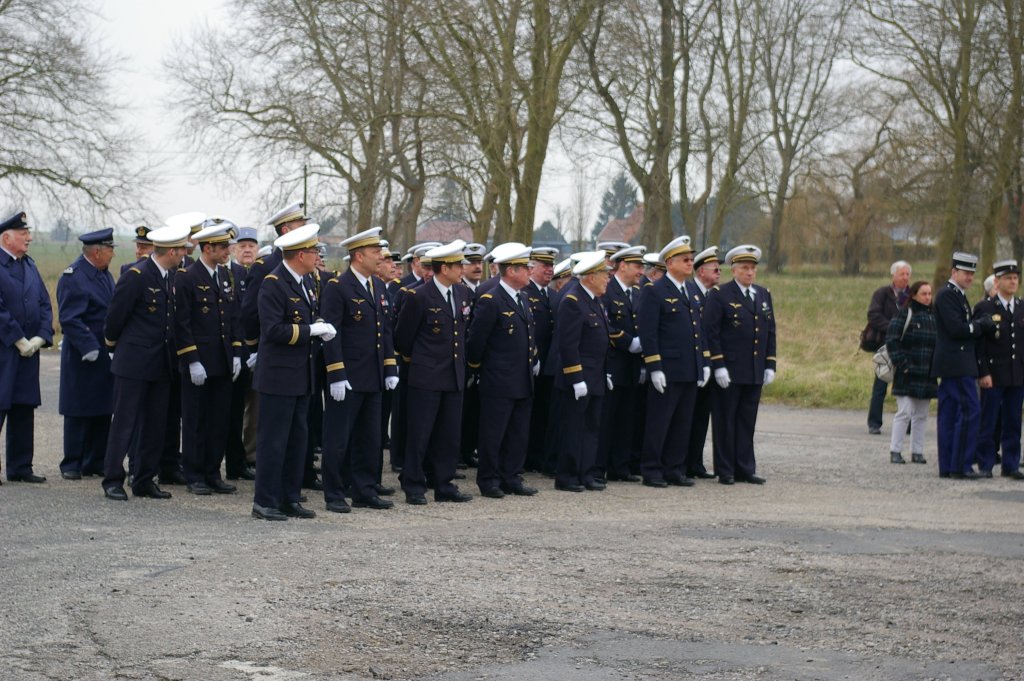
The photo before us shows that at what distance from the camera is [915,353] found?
1330 centimetres

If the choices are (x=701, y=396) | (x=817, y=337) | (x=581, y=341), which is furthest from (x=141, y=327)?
(x=817, y=337)

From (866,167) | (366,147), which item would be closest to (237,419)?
(366,147)

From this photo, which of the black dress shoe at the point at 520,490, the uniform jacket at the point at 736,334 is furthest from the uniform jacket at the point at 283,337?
the uniform jacket at the point at 736,334

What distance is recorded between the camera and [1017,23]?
23.4 meters

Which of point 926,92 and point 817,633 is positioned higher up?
point 926,92

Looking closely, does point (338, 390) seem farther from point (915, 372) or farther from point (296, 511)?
point (915, 372)

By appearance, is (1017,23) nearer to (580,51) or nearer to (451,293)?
(580,51)

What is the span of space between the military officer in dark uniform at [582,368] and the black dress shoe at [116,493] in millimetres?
3495

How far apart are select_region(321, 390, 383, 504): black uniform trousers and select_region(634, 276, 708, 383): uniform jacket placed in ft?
9.19

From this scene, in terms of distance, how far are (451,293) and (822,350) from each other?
17294 mm

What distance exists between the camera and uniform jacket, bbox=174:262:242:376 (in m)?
10.2

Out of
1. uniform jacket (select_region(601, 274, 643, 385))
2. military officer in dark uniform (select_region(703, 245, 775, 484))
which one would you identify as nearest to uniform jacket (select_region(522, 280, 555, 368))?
uniform jacket (select_region(601, 274, 643, 385))

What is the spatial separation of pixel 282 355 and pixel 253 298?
1039 mm

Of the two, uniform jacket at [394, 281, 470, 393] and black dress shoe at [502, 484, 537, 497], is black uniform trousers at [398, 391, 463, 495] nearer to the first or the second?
uniform jacket at [394, 281, 470, 393]
